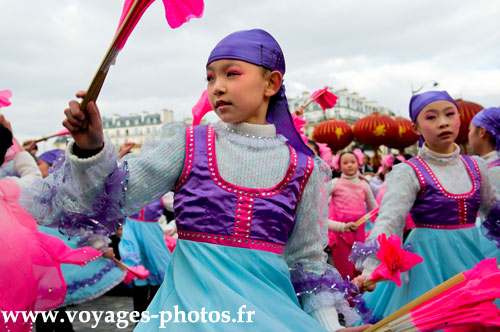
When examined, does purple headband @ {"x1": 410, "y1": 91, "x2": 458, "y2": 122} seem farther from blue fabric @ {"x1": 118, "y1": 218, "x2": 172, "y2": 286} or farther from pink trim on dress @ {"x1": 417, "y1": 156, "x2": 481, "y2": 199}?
blue fabric @ {"x1": 118, "y1": 218, "x2": 172, "y2": 286}

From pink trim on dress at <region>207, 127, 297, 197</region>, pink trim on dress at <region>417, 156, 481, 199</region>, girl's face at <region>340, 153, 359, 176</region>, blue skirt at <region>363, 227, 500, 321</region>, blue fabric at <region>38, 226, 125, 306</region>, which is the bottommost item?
blue fabric at <region>38, 226, 125, 306</region>

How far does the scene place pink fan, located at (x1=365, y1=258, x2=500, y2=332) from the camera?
1.64 m

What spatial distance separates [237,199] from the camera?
5.86 feet

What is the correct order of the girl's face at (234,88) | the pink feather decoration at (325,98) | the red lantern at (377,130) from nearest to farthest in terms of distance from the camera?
the girl's face at (234,88) < the pink feather decoration at (325,98) < the red lantern at (377,130)

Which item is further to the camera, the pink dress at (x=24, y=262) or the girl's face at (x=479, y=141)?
the girl's face at (x=479, y=141)

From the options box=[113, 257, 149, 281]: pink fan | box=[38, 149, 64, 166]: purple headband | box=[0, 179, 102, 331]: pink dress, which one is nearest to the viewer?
box=[0, 179, 102, 331]: pink dress

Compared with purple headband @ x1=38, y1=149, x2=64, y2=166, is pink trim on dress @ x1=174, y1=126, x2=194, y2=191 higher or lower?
higher

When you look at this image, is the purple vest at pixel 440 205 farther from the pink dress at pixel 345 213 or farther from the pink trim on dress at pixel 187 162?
the pink dress at pixel 345 213

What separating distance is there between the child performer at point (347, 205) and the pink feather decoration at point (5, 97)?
3971 mm

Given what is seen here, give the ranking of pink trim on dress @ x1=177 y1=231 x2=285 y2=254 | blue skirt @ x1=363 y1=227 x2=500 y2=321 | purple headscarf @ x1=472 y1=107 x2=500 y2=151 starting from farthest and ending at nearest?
1. purple headscarf @ x1=472 y1=107 x2=500 y2=151
2. blue skirt @ x1=363 y1=227 x2=500 y2=321
3. pink trim on dress @ x1=177 y1=231 x2=285 y2=254

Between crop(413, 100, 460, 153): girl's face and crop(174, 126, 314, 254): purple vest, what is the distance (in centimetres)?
→ 180

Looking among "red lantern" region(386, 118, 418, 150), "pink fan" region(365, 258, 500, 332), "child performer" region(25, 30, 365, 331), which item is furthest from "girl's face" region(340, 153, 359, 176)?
"red lantern" region(386, 118, 418, 150)

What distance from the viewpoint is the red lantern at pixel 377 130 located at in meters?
13.9

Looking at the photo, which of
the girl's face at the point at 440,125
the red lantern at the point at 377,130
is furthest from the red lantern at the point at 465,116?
the girl's face at the point at 440,125
